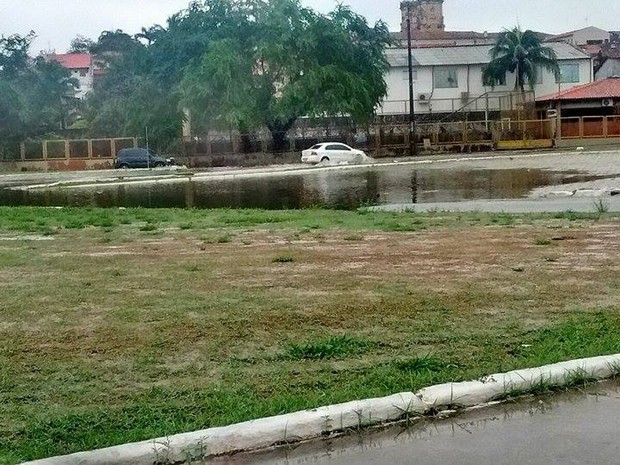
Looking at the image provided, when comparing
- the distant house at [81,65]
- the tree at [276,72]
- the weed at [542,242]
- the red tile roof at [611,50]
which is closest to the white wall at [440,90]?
the red tile roof at [611,50]

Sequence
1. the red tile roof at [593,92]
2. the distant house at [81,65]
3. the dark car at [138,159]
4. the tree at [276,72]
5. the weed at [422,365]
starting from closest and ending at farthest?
the weed at [422,365], the tree at [276,72], the dark car at [138,159], the red tile roof at [593,92], the distant house at [81,65]

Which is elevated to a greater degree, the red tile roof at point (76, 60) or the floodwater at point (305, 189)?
the red tile roof at point (76, 60)

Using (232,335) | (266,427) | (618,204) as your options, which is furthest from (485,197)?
(266,427)

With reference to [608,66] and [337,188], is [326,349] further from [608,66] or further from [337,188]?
[608,66]

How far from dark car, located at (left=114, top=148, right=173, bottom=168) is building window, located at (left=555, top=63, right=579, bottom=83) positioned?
41.8 meters

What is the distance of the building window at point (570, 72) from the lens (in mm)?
82188

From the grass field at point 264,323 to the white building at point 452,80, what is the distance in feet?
225

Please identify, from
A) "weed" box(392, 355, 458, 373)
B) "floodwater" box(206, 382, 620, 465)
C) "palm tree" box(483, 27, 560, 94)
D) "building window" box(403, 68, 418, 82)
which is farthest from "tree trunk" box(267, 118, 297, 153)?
"floodwater" box(206, 382, 620, 465)

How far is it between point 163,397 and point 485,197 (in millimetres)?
18079

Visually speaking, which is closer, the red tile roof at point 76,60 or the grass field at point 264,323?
the grass field at point 264,323

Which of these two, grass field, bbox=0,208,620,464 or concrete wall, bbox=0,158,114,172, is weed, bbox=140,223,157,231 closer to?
grass field, bbox=0,208,620,464

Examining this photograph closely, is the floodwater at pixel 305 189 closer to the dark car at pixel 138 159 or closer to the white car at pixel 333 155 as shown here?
the white car at pixel 333 155

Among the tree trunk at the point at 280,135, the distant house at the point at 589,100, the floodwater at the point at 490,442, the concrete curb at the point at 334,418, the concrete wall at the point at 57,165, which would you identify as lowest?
the floodwater at the point at 490,442

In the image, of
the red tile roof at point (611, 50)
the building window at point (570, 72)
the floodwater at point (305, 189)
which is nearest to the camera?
the floodwater at point (305, 189)
